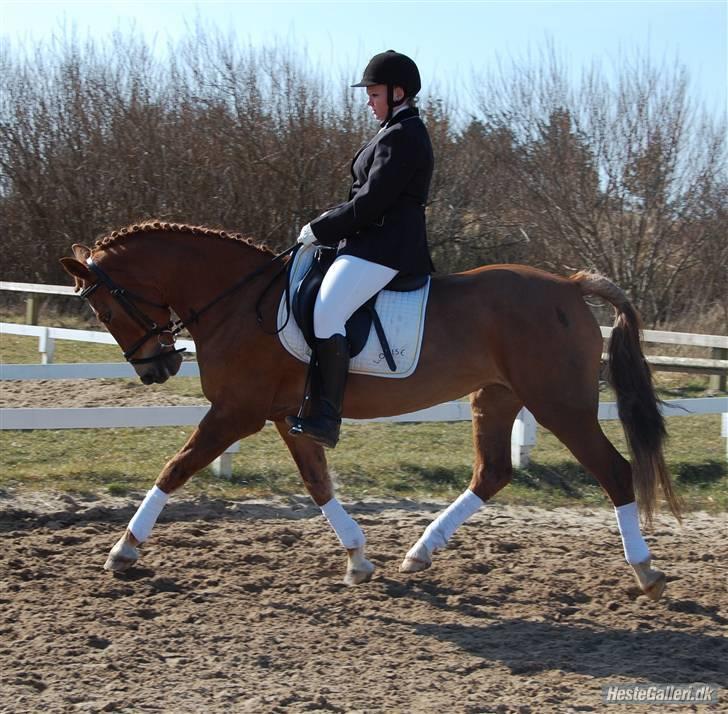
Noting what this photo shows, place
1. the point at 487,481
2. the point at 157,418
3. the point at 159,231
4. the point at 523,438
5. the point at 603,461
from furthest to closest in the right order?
the point at 523,438
the point at 157,418
the point at 487,481
the point at 159,231
the point at 603,461

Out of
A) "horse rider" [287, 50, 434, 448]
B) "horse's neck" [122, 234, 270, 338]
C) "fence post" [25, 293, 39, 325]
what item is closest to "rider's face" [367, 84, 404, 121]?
"horse rider" [287, 50, 434, 448]

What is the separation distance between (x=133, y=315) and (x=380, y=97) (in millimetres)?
1848

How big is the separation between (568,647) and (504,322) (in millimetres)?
1790

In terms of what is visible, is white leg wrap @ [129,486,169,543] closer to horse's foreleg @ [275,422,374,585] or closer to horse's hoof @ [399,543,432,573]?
horse's foreleg @ [275,422,374,585]

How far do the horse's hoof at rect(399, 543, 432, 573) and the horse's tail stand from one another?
1.24 m

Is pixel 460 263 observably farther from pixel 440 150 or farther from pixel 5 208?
pixel 5 208

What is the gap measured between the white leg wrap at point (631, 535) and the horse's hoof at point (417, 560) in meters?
1.10

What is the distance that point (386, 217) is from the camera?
5547 millimetres

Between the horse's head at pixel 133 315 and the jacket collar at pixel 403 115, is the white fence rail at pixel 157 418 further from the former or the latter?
the jacket collar at pixel 403 115

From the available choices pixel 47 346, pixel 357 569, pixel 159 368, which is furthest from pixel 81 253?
pixel 47 346

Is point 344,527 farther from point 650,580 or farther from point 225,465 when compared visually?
point 225,465

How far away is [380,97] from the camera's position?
5.55 metres

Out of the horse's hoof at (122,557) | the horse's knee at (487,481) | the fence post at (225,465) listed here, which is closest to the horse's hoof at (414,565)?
the horse's knee at (487,481)

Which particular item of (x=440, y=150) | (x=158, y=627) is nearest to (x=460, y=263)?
(x=440, y=150)
